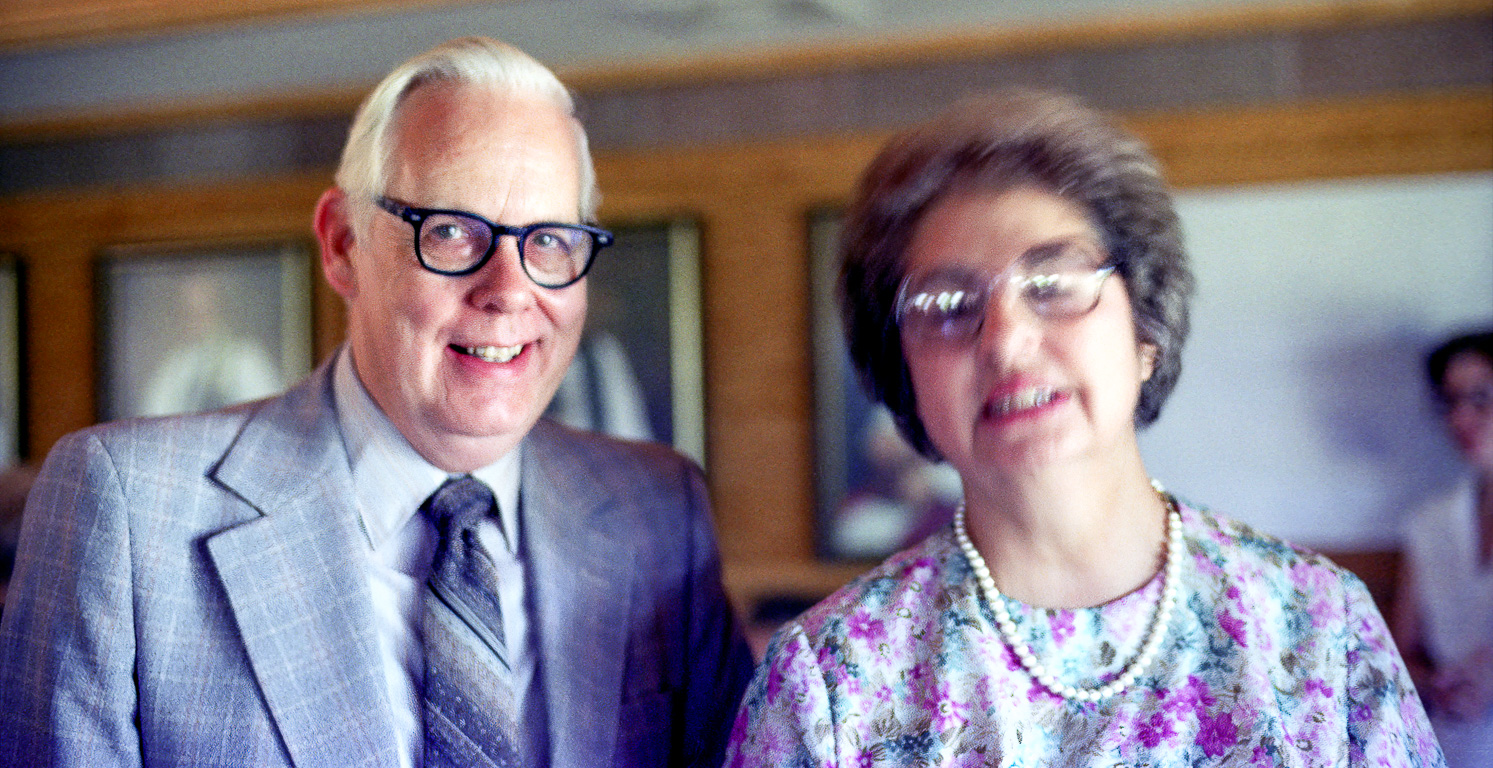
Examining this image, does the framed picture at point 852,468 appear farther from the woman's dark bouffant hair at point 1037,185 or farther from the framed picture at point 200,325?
the woman's dark bouffant hair at point 1037,185

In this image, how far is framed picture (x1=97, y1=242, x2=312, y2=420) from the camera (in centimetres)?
350

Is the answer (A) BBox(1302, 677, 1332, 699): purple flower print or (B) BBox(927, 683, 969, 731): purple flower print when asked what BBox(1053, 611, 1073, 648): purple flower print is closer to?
(B) BBox(927, 683, 969, 731): purple flower print

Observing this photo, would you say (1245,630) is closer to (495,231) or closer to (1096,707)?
(1096,707)

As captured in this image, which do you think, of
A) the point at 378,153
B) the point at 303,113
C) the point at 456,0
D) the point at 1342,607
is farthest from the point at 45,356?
the point at 1342,607

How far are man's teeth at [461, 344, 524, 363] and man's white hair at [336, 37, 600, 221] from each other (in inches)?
8.8

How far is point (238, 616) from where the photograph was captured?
4.06ft

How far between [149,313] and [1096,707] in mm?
3433

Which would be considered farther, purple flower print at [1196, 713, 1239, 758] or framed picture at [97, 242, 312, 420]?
framed picture at [97, 242, 312, 420]

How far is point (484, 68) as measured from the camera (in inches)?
53.3

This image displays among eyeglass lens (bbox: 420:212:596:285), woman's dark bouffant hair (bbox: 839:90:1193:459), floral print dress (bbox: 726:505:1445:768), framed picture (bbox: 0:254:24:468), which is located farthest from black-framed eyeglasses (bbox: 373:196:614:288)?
framed picture (bbox: 0:254:24:468)

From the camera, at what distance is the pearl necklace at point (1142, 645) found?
108cm

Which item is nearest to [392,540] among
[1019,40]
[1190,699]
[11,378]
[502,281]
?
[502,281]

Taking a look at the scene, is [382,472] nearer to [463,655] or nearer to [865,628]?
[463,655]

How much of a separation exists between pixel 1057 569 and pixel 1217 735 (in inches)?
8.2
